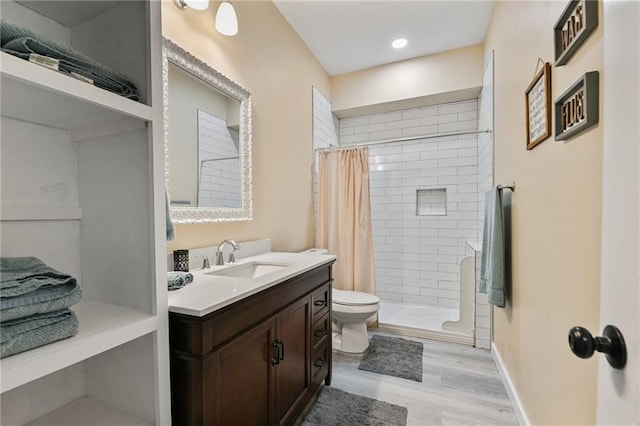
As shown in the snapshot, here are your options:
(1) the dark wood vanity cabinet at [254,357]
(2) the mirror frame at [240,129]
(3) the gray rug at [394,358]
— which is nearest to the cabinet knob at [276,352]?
(1) the dark wood vanity cabinet at [254,357]

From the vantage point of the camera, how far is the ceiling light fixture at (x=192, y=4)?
152 cm

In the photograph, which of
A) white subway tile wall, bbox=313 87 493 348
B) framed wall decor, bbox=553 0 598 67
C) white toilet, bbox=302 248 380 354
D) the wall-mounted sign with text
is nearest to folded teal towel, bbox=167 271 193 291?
white toilet, bbox=302 248 380 354

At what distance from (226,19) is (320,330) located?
1.90 metres

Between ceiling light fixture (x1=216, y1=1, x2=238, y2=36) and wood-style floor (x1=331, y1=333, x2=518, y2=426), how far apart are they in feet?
7.56

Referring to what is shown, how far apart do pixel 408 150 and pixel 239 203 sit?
7.45 feet

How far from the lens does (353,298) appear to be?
247cm

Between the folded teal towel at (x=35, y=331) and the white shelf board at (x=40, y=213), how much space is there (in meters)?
0.35

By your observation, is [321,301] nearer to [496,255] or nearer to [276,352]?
[276,352]

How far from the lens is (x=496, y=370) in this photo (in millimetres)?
2180

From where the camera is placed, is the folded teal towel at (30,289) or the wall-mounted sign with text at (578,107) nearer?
the folded teal towel at (30,289)

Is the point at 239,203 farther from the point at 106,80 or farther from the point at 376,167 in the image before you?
the point at 376,167

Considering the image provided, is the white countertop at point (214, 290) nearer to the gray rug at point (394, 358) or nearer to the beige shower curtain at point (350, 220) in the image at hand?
the gray rug at point (394, 358)

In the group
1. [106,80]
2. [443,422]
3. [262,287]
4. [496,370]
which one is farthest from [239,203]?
[496,370]

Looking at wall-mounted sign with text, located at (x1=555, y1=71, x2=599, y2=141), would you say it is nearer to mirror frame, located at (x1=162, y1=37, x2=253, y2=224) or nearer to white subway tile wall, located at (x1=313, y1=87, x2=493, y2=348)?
mirror frame, located at (x1=162, y1=37, x2=253, y2=224)
